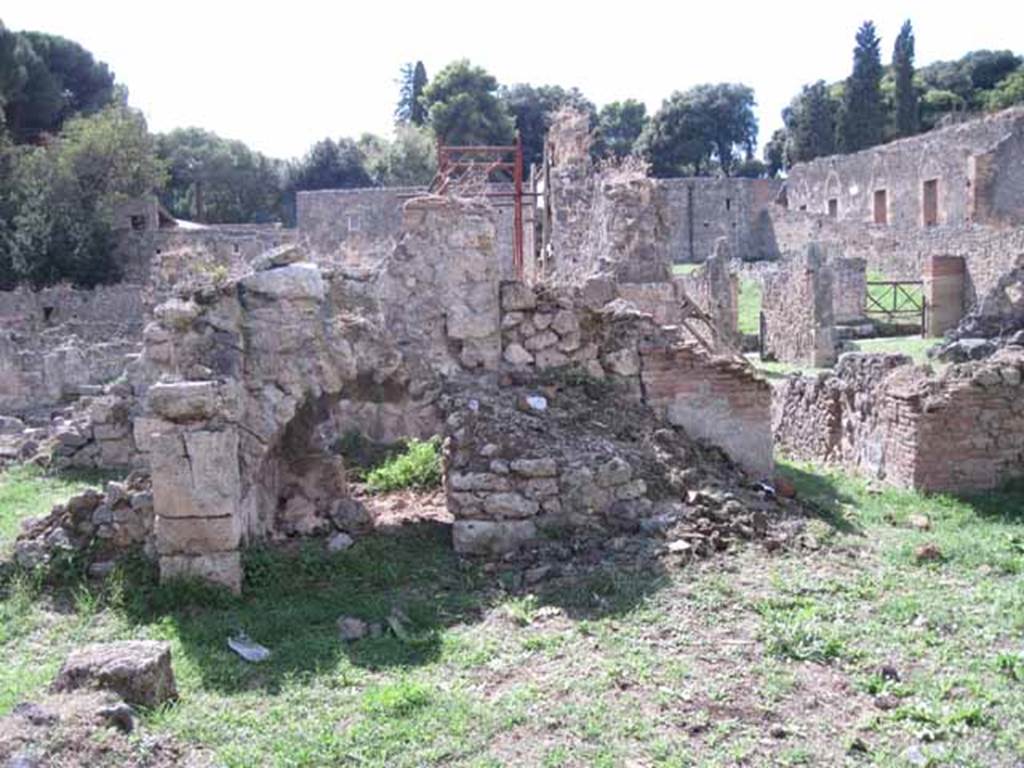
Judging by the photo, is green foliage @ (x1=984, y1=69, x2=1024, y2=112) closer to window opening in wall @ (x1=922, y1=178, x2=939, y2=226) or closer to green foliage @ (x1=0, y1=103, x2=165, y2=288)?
window opening in wall @ (x1=922, y1=178, x2=939, y2=226)

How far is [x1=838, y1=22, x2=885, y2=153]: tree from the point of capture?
152 feet

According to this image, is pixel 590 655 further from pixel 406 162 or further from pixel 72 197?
pixel 406 162

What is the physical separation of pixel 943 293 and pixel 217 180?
35.7m

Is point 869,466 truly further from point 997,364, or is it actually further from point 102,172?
point 102,172

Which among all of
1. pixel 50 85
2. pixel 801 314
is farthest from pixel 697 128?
pixel 801 314

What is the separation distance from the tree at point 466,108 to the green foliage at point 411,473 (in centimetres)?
3950

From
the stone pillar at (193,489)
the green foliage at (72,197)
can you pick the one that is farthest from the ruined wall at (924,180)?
the stone pillar at (193,489)

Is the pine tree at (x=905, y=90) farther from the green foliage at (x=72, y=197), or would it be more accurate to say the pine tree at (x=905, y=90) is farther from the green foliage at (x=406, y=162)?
the green foliage at (x=72, y=197)

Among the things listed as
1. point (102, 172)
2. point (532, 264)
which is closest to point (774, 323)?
point (532, 264)

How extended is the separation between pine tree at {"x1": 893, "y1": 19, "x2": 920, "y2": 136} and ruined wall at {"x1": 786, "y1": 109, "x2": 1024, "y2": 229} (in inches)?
313

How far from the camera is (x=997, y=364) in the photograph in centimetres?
932

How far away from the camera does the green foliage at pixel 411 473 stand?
367 inches

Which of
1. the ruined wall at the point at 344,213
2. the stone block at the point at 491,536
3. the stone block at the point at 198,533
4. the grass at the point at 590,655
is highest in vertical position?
the ruined wall at the point at 344,213

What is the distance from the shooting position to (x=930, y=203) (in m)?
35.2
